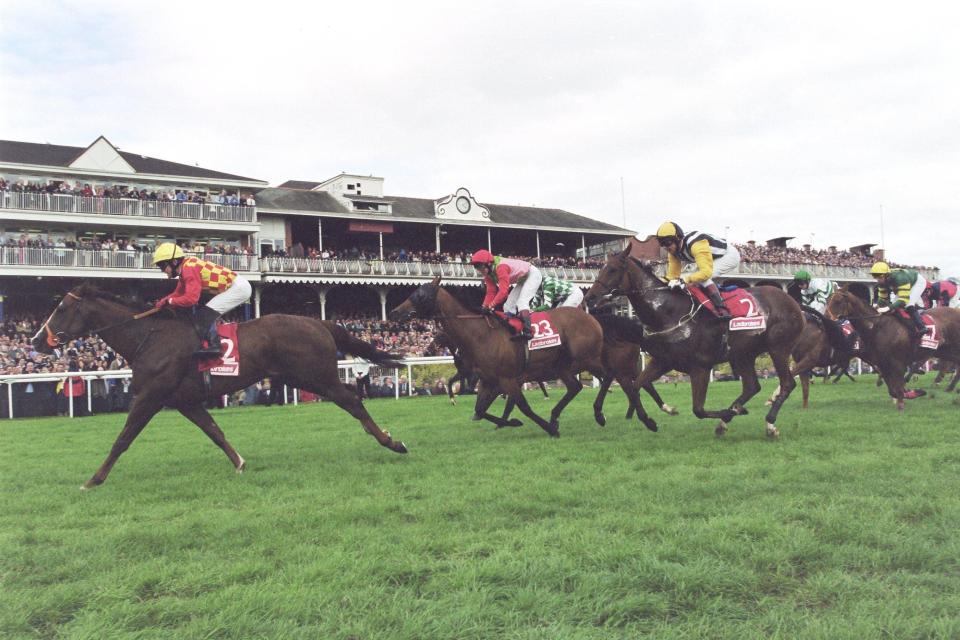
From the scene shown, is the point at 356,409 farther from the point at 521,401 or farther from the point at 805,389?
the point at 805,389

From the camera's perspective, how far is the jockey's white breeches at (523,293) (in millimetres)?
8766

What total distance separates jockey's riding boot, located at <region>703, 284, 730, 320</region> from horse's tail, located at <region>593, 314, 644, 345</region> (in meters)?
0.99

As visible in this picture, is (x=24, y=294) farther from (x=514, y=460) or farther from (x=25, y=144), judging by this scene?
(x=514, y=460)

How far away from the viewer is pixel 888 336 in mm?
9578

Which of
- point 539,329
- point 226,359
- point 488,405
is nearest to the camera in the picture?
point 226,359

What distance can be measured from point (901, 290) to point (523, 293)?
520 cm

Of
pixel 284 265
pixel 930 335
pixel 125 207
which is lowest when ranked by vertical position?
pixel 930 335

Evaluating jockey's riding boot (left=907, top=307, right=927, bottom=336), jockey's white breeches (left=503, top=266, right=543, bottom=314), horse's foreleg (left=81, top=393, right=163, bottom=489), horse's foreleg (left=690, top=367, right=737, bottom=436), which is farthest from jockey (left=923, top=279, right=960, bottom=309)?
horse's foreleg (left=81, top=393, right=163, bottom=489)

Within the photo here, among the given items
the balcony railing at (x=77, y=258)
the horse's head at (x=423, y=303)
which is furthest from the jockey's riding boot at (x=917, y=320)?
the balcony railing at (x=77, y=258)

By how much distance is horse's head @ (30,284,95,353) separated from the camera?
617cm

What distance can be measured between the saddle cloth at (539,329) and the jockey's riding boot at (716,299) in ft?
5.81

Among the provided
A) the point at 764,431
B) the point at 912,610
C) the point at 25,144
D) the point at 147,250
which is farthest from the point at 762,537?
the point at 25,144

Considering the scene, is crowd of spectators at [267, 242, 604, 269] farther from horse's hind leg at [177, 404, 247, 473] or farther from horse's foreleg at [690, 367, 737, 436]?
horse's foreleg at [690, 367, 737, 436]

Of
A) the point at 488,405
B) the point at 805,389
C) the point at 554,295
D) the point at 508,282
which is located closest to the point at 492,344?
the point at 508,282
